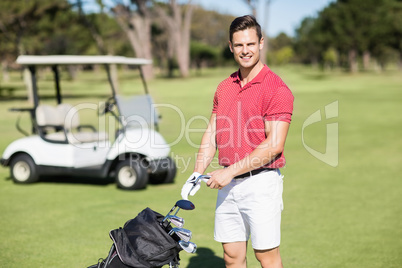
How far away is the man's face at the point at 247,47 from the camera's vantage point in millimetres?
2814

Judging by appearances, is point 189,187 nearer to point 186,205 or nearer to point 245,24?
point 186,205

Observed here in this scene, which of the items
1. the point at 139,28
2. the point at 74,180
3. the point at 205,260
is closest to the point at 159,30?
the point at 139,28

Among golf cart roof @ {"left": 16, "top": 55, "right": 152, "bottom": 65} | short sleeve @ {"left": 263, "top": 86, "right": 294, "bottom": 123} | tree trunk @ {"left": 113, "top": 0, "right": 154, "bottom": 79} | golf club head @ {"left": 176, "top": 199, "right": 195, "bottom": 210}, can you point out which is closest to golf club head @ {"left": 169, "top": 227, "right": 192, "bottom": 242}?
golf club head @ {"left": 176, "top": 199, "right": 195, "bottom": 210}

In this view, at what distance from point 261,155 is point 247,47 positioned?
59 centimetres

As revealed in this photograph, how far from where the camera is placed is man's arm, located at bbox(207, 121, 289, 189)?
273 cm

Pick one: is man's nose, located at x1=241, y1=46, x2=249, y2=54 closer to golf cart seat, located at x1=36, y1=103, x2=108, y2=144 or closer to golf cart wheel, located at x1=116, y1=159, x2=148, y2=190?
golf cart wheel, located at x1=116, y1=159, x2=148, y2=190

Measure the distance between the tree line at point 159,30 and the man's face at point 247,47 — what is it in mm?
24441

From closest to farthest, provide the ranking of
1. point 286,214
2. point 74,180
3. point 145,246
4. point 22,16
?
point 145,246, point 286,214, point 74,180, point 22,16

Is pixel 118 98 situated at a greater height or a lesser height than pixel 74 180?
greater

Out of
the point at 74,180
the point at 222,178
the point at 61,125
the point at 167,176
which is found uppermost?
the point at 222,178

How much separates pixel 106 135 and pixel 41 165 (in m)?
1.00

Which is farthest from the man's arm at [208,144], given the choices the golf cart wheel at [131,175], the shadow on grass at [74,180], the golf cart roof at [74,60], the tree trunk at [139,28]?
the tree trunk at [139,28]

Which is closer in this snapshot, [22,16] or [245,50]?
[245,50]

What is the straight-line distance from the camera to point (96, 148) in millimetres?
7211
